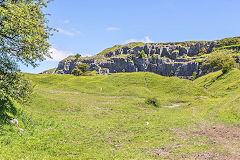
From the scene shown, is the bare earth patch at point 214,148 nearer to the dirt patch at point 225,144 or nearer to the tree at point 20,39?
the dirt patch at point 225,144

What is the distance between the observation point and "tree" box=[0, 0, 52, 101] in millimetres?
14672

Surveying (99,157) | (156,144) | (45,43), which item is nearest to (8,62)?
(45,43)

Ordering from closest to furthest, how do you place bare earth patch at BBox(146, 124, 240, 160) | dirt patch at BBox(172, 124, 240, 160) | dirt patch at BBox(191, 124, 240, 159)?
dirt patch at BBox(172, 124, 240, 160) < bare earth patch at BBox(146, 124, 240, 160) < dirt patch at BBox(191, 124, 240, 159)

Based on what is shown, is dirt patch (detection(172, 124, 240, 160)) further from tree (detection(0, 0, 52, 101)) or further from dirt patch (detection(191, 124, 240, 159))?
tree (detection(0, 0, 52, 101))

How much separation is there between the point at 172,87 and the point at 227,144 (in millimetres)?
63941

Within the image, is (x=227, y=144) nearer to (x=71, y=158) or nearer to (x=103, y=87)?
(x=71, y=158)

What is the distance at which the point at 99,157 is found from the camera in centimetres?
1298

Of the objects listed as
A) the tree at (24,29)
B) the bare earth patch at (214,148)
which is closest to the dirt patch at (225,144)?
the bare earth patch at (214,148)

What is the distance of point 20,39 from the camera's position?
16203 millimetres

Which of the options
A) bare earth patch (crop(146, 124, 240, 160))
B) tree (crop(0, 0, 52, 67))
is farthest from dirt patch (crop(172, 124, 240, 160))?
tree (crop(0, 0, 52, 67))

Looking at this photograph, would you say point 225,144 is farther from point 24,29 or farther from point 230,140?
point 24,29

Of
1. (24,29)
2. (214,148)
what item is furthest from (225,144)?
(24,29)

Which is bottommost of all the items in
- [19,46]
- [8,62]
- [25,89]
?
[25,89]

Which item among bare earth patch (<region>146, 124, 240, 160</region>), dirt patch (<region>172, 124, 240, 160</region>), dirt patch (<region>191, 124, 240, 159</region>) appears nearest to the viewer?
dirt patch (<region>172, 124, 240, 160</region>)
